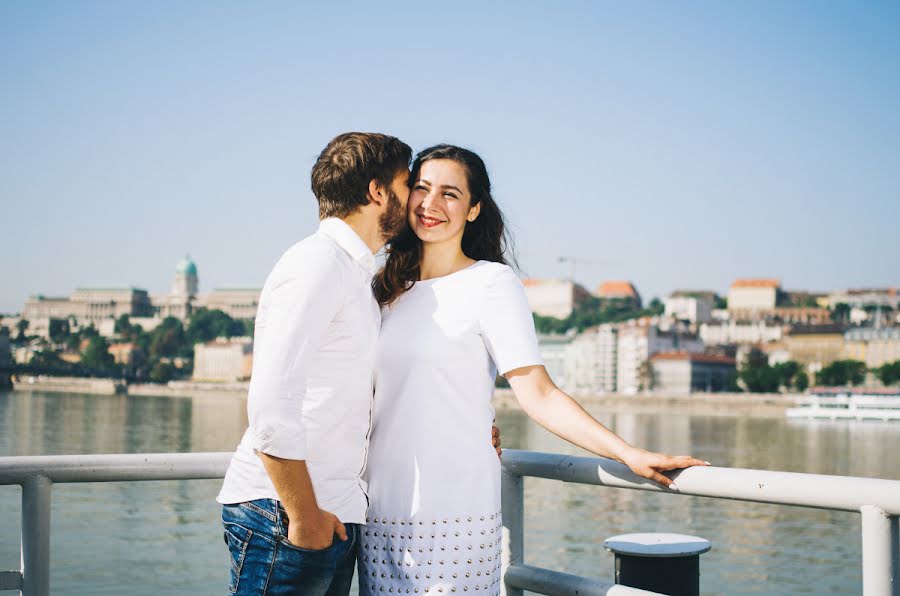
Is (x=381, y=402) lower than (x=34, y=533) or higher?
higher

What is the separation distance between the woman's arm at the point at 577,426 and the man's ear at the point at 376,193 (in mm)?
271

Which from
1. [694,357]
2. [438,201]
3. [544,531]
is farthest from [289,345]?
[694,357]

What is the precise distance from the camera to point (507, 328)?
4.64 ft

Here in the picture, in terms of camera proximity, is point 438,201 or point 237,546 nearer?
point 237,546

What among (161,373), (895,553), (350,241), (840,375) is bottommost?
(161,373)

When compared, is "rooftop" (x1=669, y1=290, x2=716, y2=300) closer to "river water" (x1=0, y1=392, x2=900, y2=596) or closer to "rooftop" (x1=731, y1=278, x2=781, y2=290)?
"rooftop" (x1=731, y1=278, x2=781, y2=290)

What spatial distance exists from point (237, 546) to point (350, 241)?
1.22 ft

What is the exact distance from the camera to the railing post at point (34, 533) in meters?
1.45

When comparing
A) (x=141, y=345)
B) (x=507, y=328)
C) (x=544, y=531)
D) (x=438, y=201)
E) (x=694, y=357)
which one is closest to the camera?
(x=507, y=328)

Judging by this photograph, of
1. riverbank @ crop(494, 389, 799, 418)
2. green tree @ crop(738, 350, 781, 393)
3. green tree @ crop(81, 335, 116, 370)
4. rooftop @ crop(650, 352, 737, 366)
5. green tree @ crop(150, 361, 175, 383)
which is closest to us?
riverbank @ crop(494, 389, 799, 418)

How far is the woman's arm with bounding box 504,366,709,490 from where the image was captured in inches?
52.9

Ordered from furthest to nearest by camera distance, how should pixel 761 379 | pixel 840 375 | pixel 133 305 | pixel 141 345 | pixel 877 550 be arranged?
1. pixel 133 305
2. pixel 141 345
3. pixel 761 379
4. pixel 840 375
5. pixel 877 550

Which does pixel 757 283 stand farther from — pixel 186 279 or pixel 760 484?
pixel 760 484

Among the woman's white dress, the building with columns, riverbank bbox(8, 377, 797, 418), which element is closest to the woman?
the woman's white dress
